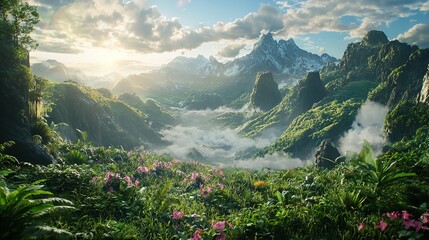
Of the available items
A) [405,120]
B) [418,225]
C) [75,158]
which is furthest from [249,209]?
[405,120]

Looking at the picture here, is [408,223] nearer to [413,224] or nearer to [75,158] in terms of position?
[413,224]

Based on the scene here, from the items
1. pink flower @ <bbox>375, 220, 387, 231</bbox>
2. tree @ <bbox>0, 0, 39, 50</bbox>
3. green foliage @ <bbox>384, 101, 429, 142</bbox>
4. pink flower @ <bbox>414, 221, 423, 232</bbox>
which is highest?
tree @ <bbox>0, 0, 39, 50</bbox>

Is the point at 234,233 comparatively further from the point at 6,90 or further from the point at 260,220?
the point at 6,90

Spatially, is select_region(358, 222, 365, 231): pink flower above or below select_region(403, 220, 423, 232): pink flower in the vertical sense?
below

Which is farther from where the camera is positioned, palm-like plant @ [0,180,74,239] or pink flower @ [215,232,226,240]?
pink flower @ [215,232,226,240]

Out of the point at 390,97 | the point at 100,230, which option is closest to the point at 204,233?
the point at 100,230

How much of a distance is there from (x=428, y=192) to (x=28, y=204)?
9.25 meters

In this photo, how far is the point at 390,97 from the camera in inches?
6890

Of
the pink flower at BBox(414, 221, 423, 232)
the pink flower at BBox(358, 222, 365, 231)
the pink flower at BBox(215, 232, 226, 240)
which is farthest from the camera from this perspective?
the pink flower at BBox(215, 232, 226, 240)

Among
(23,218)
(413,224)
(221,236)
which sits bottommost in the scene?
(221,236)

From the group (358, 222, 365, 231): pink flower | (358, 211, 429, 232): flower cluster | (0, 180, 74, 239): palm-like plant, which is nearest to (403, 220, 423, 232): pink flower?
(358, 211, 429, 232): flower cluster

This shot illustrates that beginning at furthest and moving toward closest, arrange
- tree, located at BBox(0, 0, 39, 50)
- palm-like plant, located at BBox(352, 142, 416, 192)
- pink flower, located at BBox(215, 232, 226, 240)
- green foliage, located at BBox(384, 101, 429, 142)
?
green foliage, located at BBox(384, 101, 429, 142), tree, located at BBox(0, 0, 39, 50), palm-like plant, located at BBox(352, 142, 416, 192), pink flower, located at BBox(215, 232, 226, 240)

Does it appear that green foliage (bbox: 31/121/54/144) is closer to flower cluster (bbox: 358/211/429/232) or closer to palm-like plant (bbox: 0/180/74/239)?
palm-like plant (bbox: 0/180/74/239)

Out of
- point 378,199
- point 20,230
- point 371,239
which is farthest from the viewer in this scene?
point 378,199
